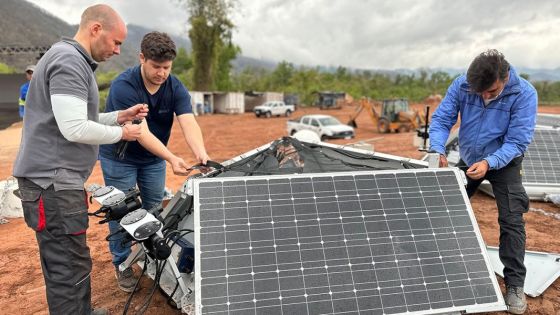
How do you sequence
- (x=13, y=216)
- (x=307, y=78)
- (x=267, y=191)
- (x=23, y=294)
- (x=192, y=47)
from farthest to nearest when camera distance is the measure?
(x=307, y=78), (x=192, y=47), (x=13, y=216), (x=23, y=294), (x=267, y=191)

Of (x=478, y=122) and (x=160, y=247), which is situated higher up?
(x=478, y=122)

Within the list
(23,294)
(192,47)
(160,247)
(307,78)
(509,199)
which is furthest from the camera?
(307,78)

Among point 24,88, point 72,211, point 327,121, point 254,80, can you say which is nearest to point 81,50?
point 72,211

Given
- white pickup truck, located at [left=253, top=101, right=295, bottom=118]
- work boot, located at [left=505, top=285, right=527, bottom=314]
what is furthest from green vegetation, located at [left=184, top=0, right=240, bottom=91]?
work boot, located at [left=505, top=285, right=527, bottom=314]

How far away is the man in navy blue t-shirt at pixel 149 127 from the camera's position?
10.1 ft

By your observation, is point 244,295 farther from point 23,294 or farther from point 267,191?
point 23,294

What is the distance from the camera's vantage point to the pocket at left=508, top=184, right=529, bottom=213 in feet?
10.1

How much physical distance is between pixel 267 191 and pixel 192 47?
4389 cm

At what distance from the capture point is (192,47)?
142ft

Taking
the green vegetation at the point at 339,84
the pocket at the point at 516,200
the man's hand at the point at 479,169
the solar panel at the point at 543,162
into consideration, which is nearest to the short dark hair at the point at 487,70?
the man's hand at the point at 479,169

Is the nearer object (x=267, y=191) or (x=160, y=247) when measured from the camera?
(x=160, y=247)

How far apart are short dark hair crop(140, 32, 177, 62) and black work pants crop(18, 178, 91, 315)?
3.99 ft

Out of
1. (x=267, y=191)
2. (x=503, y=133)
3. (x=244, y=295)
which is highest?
(x=503, y=133)

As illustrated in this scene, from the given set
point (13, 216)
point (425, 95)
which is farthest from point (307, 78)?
point (13, 216)
